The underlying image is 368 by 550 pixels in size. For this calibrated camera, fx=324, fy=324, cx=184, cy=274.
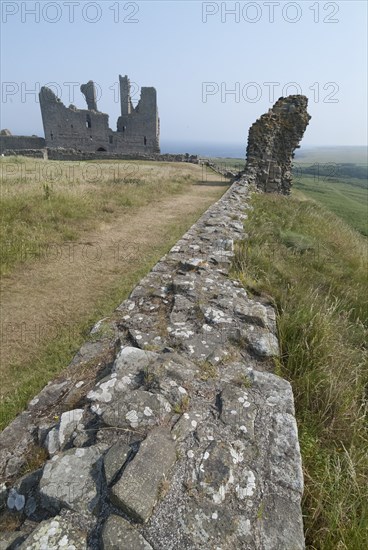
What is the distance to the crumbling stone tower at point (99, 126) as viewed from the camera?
130ft

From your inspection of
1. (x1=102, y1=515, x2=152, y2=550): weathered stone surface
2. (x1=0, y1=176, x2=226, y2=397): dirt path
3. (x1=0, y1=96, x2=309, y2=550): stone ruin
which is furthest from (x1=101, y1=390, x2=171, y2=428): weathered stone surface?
(x1=0, y1=176, x2=226, y2=397): dirt path

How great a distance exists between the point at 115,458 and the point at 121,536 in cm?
38

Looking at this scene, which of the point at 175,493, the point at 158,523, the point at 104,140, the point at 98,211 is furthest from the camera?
the point at 104,140

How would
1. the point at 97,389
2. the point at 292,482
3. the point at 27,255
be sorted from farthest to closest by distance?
1. the point at 27,255
2. the point at 97,389
3. the point at 292,482

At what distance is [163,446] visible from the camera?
1791 mm

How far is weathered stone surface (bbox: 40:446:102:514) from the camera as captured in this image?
60.9 inches

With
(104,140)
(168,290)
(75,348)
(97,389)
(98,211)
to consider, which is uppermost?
(104,140)

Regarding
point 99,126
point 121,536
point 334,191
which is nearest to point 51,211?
point 121,536

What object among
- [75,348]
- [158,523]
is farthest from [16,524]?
[75,348]

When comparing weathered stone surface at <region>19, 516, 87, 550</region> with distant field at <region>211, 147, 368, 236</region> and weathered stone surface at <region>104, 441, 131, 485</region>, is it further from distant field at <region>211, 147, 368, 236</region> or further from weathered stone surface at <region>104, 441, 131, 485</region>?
distant field at <region>211, 147, 368, 236</region>

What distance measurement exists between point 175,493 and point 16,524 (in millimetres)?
774

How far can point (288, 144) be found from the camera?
674 inches

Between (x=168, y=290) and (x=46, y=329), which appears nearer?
(x=168, y=290)

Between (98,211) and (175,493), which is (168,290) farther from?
(98,211)
